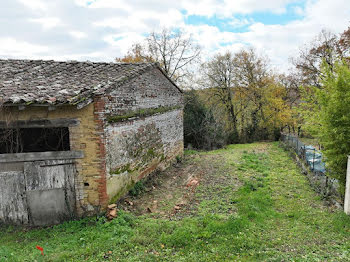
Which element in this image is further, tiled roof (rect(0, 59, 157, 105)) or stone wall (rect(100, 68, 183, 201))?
stone wall (rect(100, 68, 183, 201))

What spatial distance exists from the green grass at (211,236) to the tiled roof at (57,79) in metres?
3.40

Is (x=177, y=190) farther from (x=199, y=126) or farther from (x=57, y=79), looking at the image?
(x=199, y=126)

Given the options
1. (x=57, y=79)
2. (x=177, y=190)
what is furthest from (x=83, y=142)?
(x=177, y=190)

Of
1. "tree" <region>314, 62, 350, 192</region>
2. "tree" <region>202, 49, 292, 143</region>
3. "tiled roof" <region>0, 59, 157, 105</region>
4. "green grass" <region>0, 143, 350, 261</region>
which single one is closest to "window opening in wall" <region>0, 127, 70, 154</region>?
"tiled roof" <region>0, 59, 157, 105</region>

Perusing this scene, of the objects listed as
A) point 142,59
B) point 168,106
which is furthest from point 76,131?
point 142,59

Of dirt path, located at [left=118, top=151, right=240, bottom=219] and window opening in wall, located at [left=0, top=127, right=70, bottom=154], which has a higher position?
window opening in wall, located at [left=0, top=127, right=70, bottom=154]

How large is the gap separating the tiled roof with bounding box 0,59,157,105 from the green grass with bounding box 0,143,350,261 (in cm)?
340

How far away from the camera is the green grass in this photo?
5043 mm

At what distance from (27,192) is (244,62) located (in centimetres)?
2401

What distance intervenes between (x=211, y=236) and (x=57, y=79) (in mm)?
6486

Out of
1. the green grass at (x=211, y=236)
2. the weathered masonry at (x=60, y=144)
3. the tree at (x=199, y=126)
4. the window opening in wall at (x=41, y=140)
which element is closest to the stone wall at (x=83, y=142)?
the weathered masonry at (x=60, y=144)

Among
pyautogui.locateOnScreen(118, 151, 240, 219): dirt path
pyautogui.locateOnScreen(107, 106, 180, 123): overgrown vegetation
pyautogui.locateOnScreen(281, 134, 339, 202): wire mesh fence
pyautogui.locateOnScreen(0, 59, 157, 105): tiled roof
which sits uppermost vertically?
pyautogui.locateOnScreen(0, 59, 157, 105): tiled roof

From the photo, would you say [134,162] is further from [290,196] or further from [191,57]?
[191,57]

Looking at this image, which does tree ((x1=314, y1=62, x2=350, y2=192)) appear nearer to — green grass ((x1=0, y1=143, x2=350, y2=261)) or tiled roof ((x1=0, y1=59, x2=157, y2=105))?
green grass ((x1=0, y1=143, x2=350, y2=261))
